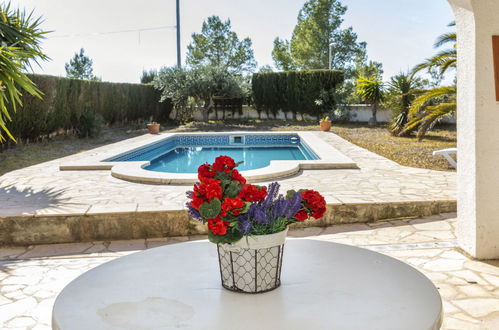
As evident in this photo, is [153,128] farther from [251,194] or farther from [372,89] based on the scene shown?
[251,194]

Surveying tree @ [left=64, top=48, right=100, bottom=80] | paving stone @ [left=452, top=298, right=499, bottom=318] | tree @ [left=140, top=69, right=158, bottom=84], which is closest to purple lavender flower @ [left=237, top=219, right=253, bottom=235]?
paving stone @ [left=452, top=298, right=499, bottom=318]

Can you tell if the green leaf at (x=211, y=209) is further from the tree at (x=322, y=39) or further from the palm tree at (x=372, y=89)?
the tree at (x=322, y=39)

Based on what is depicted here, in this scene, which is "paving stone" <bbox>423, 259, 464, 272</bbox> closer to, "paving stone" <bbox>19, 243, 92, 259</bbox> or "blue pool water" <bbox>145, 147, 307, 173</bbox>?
"paving stone" <bbox>19, 243, 92, 259</bbox>

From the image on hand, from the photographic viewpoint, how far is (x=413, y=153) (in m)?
9.47

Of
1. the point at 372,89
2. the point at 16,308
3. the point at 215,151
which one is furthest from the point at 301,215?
the point at 372,89

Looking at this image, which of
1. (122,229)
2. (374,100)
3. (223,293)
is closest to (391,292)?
(223,293)

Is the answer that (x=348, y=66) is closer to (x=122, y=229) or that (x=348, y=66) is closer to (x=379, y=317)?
(x=122, y=229)

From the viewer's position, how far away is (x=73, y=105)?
13820mm

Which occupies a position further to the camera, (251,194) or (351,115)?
(351,115)

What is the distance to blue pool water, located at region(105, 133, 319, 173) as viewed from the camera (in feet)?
33.2

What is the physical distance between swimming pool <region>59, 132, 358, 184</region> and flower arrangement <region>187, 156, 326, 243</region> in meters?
4.51

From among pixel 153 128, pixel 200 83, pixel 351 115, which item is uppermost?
pixel 200 83

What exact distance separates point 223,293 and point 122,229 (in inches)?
118

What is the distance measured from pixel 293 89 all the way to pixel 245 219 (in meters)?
19.1
